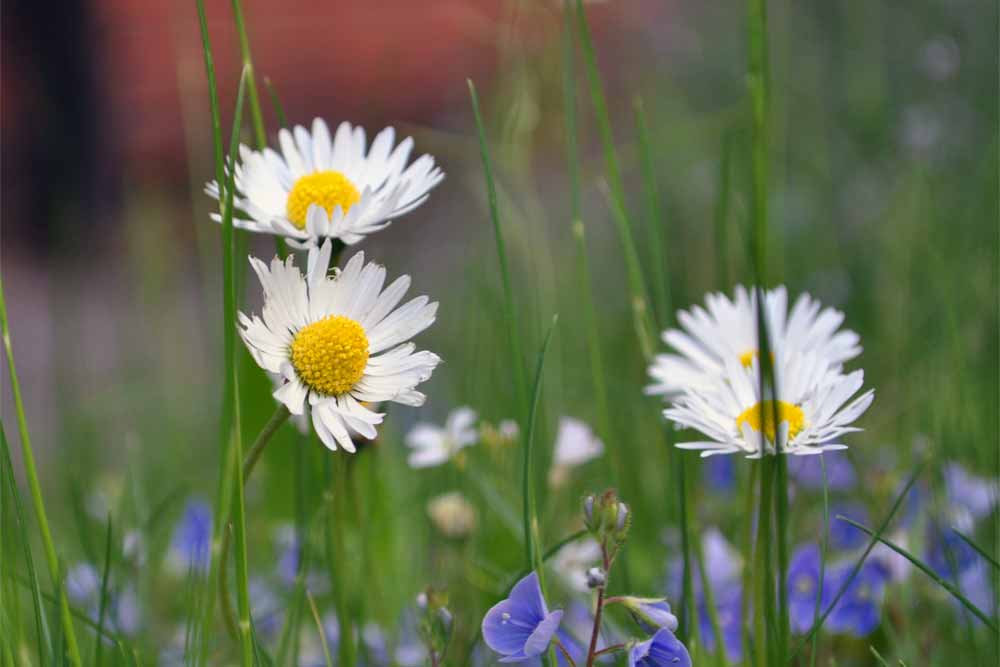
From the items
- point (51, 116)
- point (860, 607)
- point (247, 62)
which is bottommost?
point (860, 607)

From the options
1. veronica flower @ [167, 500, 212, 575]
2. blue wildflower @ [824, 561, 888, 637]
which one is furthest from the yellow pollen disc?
veronica flower @ [167, 500, 212, 575]

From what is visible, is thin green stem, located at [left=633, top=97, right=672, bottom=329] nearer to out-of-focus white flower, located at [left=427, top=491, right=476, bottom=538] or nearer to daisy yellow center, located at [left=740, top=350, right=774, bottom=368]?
daisy yellow center, located at [left=740, top=350, right=774, bottom=368]

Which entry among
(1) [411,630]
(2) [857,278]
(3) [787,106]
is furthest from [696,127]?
(1) [411,630]

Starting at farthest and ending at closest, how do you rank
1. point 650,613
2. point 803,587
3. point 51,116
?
point 51,116, point 803,587, point 650,613

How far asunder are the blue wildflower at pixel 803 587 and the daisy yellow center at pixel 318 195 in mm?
440

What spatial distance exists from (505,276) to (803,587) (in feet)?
1.31

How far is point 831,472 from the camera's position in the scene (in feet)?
3.55

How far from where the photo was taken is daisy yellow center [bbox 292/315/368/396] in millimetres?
557

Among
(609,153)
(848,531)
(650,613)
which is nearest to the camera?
(650,613)

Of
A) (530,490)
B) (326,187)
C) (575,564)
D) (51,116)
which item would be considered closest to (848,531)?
(575,564)

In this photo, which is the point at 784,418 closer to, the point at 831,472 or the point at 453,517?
the point at 453,517

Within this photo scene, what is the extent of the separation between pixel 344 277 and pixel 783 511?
241mm

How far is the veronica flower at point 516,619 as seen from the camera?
54 cm

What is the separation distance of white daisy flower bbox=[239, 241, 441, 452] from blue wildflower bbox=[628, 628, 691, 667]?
6.1 inches
